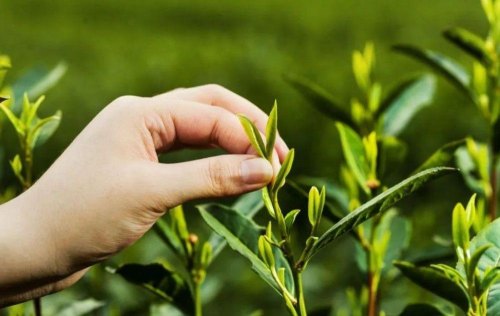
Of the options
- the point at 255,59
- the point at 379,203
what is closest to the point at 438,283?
the point at 379,203

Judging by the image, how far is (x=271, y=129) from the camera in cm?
117

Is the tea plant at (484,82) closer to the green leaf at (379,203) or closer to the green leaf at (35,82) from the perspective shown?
the green leaf at (379,203)

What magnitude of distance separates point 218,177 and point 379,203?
27 cm

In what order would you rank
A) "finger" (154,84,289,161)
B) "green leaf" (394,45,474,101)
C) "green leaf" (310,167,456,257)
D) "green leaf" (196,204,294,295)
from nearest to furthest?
"green leaf" (310,167,456,257), "green leaf" (196,204,294,295), "finger" (154,84,289,161), "green leaf" (394,45,474,101)

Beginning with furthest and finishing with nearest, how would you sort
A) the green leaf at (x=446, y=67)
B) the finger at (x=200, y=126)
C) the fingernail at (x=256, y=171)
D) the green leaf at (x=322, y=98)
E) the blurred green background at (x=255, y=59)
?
the blurred green background at (x=255, y=59)
the green leaf at (x=446, y=67)
the green leaf at (x=322, y=98)
the finger at (x=200, y=126)
the fingernail at (x=256, y=171)

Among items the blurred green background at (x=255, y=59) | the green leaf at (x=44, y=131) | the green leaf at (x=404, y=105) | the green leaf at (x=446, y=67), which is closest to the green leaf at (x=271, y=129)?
the green leaf at (x=44, y=131)

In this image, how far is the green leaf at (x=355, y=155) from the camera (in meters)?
1.52

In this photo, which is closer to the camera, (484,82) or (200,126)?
(200,126)

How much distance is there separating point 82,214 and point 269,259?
0.98 feet

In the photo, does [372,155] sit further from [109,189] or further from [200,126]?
[109,189]

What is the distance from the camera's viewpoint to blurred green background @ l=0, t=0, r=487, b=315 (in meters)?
3.94

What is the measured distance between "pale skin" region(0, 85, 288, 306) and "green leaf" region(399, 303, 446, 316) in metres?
0.31

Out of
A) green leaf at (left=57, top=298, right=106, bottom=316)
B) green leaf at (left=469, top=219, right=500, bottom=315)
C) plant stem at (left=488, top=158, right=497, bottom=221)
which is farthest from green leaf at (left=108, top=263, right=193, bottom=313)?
plant stem at (left=488, top=158, right=497, bottom=221)

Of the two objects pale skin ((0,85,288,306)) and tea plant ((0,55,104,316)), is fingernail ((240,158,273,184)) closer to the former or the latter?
pale skin ((0,85,288,306))
